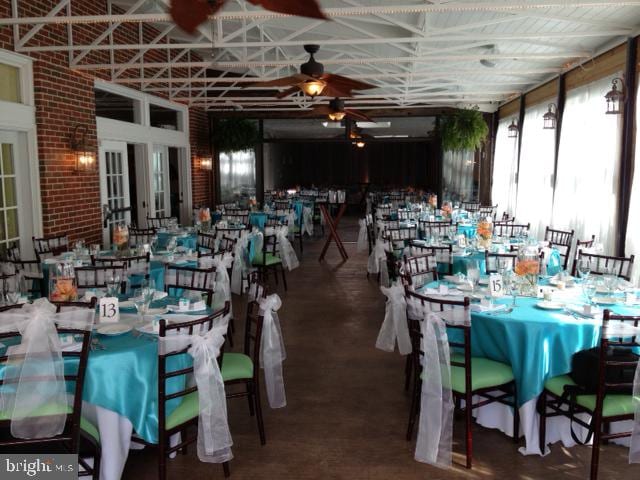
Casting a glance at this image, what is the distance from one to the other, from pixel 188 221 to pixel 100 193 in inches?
165

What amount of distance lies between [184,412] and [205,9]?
2433 millimetres

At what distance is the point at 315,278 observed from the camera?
29.0ft

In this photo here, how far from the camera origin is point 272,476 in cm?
324

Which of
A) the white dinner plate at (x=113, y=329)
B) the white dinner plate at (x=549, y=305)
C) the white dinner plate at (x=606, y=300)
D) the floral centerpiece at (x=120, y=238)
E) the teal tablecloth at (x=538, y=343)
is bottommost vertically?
the teal tablecloth at (x=538, y=343)

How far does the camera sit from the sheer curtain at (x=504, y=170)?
39.0 ft

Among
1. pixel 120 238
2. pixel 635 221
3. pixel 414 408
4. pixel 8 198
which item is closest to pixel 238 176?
pixel 8 198

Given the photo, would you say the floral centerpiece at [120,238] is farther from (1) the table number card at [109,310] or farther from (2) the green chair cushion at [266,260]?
(1) the table number card at [109,310]

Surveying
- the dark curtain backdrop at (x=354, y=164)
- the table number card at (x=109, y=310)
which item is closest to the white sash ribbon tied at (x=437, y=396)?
the table number card at (x=109, y=310)

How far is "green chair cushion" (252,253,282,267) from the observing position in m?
7.84

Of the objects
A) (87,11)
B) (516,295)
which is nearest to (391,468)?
(516,295)

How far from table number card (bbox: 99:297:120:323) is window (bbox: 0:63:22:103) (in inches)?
160

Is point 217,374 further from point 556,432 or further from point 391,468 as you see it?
point 556,432

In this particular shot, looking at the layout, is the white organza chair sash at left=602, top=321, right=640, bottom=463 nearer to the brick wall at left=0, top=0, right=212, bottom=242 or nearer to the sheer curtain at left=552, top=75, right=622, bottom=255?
the sheer curtain at left=552, top=75, right=622, bottom=255

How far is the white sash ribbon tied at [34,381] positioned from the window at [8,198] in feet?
14.3
